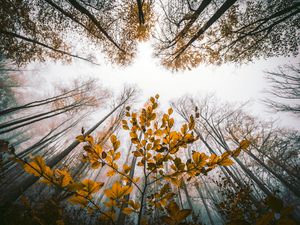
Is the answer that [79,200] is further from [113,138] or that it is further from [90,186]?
[113,138]

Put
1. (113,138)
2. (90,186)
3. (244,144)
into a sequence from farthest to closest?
(113,138)
(244,144)
(90,186)

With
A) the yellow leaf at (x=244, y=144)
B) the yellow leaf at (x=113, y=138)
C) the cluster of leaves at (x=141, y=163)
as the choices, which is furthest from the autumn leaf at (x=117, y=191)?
the yellow leaf at (x=244, y=144)

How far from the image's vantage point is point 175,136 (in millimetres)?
1190

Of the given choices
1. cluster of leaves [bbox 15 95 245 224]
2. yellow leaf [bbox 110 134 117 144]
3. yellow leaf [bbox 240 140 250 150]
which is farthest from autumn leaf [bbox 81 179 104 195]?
yellow leaf [bbox 240 140 250 150]

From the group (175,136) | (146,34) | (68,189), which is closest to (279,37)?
(146,34)

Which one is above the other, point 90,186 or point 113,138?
point 113,138

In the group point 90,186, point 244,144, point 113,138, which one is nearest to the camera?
point 90,186

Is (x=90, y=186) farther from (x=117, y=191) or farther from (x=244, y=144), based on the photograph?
(x=244, y=144)

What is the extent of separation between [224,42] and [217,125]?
5180mm

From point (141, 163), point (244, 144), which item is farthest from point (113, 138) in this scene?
point (244, 144)

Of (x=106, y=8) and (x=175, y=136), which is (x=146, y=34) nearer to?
(x=106, y=8)

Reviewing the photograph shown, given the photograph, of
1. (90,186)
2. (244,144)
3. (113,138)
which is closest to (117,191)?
(90,186)

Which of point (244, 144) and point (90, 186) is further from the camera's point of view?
point (244, 144)

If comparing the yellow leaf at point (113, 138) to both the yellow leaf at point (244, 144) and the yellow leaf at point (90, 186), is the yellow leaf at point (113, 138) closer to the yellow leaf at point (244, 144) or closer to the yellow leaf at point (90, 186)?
the yellow leaf at point (90, 186)
